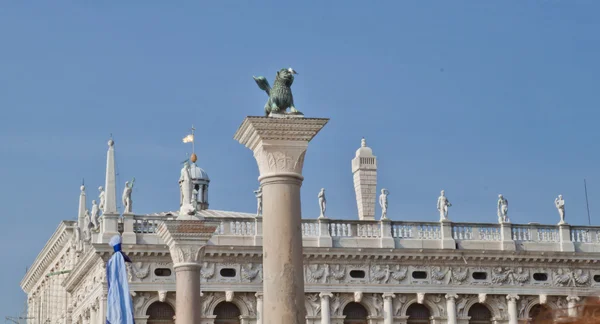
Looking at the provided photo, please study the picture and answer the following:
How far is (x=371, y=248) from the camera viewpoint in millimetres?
54969

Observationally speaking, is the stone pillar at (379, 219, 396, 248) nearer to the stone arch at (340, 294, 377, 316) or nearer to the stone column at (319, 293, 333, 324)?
the stone arch at (340, 294, 377, 316)

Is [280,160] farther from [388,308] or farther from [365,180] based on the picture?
[365,180]

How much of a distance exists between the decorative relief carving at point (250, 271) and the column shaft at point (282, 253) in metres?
31.0

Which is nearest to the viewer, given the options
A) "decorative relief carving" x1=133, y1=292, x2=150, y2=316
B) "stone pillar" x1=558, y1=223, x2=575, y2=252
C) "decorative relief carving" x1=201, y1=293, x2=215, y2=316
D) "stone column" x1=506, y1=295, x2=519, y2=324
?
"decorative relief carving" x1=133, y1=292, x2=150, y2=316

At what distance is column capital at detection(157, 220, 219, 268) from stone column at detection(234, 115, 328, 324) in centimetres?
672

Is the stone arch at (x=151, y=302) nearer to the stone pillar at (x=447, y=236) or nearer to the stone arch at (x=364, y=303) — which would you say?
the stone arch at (x=364, y=303)

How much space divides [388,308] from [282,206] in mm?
32625

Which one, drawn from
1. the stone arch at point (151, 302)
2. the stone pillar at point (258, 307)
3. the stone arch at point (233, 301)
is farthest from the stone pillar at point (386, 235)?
the stone arch at point (151, 302)

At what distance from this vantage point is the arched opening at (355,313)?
55031 mm

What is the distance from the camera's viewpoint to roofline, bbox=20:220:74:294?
73.9 meters

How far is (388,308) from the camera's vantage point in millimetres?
54875

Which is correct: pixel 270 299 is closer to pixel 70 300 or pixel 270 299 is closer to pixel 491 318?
pixel 491 318

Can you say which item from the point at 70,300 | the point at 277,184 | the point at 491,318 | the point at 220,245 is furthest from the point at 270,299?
the point at 70,300

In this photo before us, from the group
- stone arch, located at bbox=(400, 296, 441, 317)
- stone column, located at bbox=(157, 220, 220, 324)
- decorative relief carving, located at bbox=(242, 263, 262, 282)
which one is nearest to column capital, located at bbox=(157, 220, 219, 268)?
stone column, located at bbox=(157, 220, 220, 324)
